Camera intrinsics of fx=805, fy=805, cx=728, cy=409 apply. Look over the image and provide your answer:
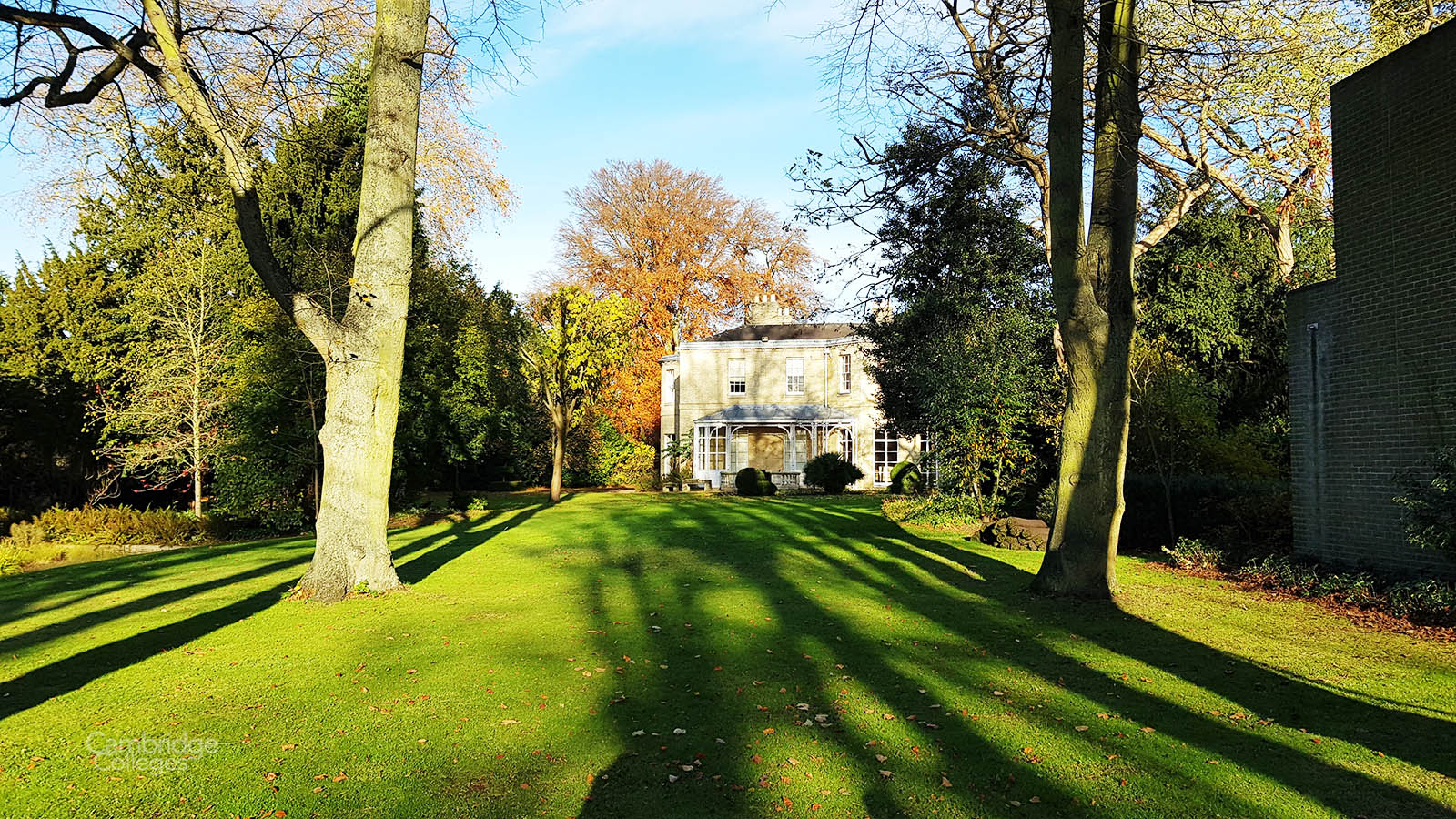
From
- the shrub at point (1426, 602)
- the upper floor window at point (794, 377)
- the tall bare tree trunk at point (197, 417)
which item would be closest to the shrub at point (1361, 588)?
the shrub at point (1426, 602)

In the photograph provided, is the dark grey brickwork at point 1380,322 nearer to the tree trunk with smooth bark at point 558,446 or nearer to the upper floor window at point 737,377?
the tree trunk with smooth bark at point 558,446

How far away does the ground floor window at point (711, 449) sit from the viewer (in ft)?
114

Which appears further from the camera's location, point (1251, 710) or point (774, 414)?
point (774, 414)

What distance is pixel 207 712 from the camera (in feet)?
18.1

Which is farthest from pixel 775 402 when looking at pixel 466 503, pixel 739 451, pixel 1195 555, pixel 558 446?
pixel 1195 555

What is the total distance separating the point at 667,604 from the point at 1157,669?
5101mm

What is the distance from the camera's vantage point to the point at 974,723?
544cm

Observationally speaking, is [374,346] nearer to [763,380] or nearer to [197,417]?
[197,417]

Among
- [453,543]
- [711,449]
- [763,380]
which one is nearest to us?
[453,543]

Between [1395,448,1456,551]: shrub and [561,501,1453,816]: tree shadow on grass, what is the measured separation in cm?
313

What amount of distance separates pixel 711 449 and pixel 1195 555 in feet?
78.0

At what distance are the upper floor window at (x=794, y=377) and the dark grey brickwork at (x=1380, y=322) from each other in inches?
973

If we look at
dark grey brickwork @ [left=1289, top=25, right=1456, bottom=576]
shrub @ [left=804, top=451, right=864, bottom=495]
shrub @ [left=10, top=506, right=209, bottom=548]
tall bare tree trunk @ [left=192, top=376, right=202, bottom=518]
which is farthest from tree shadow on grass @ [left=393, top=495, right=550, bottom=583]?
dark grey brickwork @ [left=1289, top=25, right=1456, bottom=576]

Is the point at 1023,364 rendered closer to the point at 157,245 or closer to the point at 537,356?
the point at 537,356
